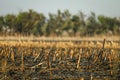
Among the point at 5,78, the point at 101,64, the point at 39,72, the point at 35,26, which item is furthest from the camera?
the point at 35,26

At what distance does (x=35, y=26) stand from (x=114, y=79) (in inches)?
1343

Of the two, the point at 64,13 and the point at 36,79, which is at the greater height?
the point at 64,13

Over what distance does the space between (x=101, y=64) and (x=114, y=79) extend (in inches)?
97.8

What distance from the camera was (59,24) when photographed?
43438mm

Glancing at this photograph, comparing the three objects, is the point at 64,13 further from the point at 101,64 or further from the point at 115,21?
the point at 101,64

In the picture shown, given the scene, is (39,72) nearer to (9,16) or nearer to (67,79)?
(67,79)

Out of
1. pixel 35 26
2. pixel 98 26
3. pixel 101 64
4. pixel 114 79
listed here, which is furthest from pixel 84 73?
pixel 98 26

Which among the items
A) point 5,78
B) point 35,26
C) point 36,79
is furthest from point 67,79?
point 35,26

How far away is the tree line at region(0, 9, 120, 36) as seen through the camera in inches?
1608

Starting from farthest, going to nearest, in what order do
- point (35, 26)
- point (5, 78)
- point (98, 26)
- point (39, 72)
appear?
point (98, 26) < point (35, 26) < point (39, 72) < point (5, 78)

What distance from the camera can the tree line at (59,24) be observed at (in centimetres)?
4084

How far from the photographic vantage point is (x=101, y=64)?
9.86 m

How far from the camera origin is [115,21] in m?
44.3

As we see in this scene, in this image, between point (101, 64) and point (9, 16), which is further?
point (9, 16)
